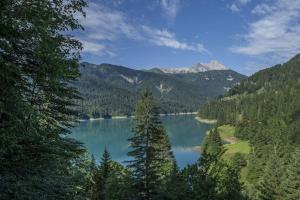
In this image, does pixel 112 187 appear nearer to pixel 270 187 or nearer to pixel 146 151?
pixel 146 151

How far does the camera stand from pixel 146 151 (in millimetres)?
34781

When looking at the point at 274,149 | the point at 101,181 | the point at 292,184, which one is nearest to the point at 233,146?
the point at 274,149

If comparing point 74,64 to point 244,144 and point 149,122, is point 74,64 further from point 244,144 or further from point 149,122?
point 244,144

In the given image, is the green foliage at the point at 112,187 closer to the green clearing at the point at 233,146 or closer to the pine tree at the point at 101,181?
the pine tree at the point at 101,181

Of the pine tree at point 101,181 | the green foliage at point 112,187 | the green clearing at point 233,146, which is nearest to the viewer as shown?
the green foliage at point 112,187

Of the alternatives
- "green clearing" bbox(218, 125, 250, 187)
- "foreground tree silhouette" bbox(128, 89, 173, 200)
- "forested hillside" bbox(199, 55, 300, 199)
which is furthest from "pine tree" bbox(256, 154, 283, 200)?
"green clearing" bbox(218, 125, 250, 187)

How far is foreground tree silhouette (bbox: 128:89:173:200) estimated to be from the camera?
33.3m

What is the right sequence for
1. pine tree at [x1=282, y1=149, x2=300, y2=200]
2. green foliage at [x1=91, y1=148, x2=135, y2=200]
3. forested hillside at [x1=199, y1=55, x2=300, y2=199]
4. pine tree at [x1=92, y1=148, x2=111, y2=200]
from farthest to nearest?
forested hillside at [x1=199, y1=55, x2=300, y2=199]
pine tree at [x1=282, y1=149, x2=300, y2=200]
pine tree at [x1=92, y1=148, x2=111, y2=200]
green foliage at [x1=91, y1=148, x2=135, y2=200]

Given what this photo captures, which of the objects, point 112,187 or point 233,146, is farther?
point 233,146

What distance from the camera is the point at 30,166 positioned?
16000mm

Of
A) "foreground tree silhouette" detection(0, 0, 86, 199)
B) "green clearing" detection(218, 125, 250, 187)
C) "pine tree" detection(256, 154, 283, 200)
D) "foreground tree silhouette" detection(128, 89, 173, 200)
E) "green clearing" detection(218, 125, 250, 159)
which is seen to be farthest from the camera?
"green clearing" detection(218, 125, 250, 159)

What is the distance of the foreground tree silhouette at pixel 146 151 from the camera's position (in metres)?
33.3

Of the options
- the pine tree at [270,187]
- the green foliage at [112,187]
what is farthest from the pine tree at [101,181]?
the pine tree at [270,187]

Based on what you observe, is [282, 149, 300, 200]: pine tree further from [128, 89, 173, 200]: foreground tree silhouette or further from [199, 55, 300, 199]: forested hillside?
[128, 89, 173, 200]: foreground tree silhouette
